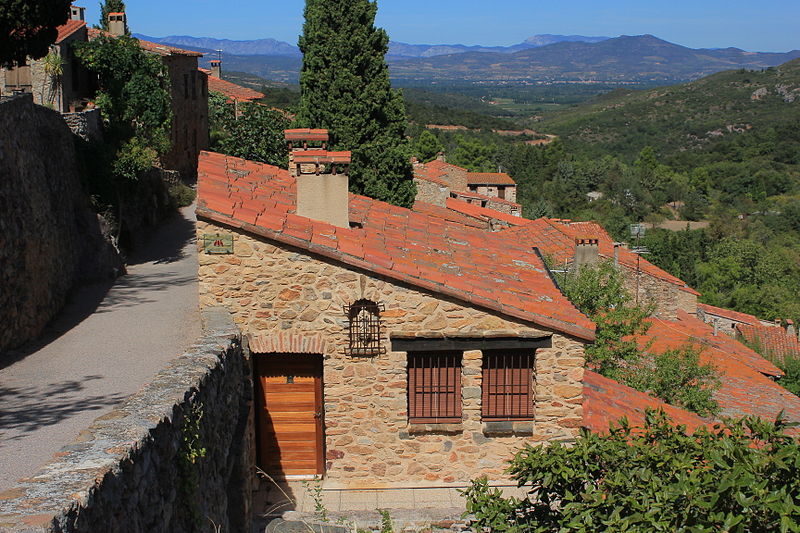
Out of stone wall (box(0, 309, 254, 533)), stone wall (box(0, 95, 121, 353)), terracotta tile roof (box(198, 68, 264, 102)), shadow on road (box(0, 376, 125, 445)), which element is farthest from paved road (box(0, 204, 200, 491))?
terracotta tile roof (box(198, 68, 264, 102))

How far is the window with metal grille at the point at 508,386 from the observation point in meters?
9.88

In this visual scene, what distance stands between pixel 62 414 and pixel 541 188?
6607 centimetres

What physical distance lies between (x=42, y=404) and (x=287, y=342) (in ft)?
8.88

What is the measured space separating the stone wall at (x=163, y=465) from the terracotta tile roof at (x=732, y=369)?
11148mm

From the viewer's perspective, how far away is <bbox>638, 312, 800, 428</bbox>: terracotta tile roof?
61.8ft

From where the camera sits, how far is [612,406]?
10969mm

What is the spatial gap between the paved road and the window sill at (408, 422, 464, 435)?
3.20 metres

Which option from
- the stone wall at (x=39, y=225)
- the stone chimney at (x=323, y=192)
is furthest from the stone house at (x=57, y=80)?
the stone chimney at (x=323, y=192)

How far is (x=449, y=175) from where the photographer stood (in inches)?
1720

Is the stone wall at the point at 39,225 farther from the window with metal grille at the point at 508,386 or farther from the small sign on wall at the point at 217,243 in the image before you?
the window with metal grille at the point at 508,386

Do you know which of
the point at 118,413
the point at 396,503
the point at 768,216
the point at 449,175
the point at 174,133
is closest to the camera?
the point at 118,413

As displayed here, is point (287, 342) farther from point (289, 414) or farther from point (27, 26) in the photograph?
point (27, 26)

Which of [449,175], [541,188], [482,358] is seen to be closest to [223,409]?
[482,358]

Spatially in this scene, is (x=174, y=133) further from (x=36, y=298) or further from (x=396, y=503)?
(x=396, y=503)
